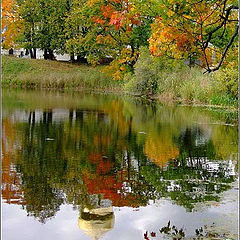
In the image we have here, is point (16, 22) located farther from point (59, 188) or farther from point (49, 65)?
point (59, 188)

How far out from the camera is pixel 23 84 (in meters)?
48.0

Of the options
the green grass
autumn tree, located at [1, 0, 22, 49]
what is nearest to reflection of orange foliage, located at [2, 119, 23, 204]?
the green grass

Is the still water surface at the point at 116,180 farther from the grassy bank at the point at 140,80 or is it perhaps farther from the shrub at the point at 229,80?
the grassy bank at the point at 140,80

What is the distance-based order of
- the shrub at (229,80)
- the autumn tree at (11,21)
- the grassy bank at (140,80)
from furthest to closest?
the autumn tree at (11,21), the grassy bank at (140,80), the shrub at (229,80)

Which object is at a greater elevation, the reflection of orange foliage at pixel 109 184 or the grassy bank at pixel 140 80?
the grassy bank at pixel 140 80

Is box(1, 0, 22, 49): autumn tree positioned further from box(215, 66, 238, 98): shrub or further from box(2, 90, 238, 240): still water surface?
box(2, 90, 238, 240): still water surface

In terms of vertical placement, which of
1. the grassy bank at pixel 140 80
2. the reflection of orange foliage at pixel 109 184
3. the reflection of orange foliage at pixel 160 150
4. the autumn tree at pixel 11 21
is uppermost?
the autumn tree at pixel 11 21

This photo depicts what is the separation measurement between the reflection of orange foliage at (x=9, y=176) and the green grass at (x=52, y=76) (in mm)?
30248

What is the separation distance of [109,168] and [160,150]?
262 centimetres

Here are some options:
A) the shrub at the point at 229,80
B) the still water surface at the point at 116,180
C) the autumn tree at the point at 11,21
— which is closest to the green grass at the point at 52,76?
the autumn tree at the point at 11,21

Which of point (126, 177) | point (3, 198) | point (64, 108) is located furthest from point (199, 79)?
point (3, 198)

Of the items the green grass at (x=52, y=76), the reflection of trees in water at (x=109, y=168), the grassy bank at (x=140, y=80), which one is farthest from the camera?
the green grass at (x=52, y=76)

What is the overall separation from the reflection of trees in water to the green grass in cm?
2813

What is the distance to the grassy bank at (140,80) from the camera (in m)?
28.5
